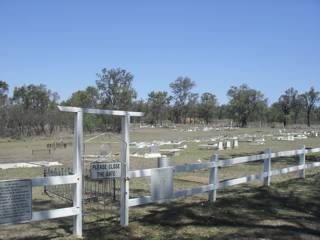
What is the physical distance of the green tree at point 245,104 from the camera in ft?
417

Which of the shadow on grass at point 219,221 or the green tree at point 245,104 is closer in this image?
the shadow on grass at point 219,221

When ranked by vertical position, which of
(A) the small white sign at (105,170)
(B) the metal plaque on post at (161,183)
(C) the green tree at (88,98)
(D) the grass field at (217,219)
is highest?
(C) the green tree at (88,98)

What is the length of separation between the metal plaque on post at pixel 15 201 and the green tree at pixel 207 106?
424ft

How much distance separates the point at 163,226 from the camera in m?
8.02

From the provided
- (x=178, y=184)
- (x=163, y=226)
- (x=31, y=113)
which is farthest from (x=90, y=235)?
(x=31, y=113)

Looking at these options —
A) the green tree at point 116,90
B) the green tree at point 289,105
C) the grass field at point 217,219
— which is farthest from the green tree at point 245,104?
the grass field at point 217,219

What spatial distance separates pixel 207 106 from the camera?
135 meters

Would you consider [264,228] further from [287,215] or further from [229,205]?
[229,205]

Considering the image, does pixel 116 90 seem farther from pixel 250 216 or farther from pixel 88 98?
pixel 250 216

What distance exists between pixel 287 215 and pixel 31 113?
52.7 meters

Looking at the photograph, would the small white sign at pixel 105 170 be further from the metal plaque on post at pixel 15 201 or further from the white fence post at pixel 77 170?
the metal plaque on post at pixel 15 201

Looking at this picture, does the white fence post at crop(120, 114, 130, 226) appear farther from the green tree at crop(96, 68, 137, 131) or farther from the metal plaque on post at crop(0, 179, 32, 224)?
the green tree at crop(96, 68, 137, 131)

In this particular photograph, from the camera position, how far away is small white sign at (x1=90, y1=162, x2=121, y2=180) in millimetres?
7414

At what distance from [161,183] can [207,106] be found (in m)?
127
